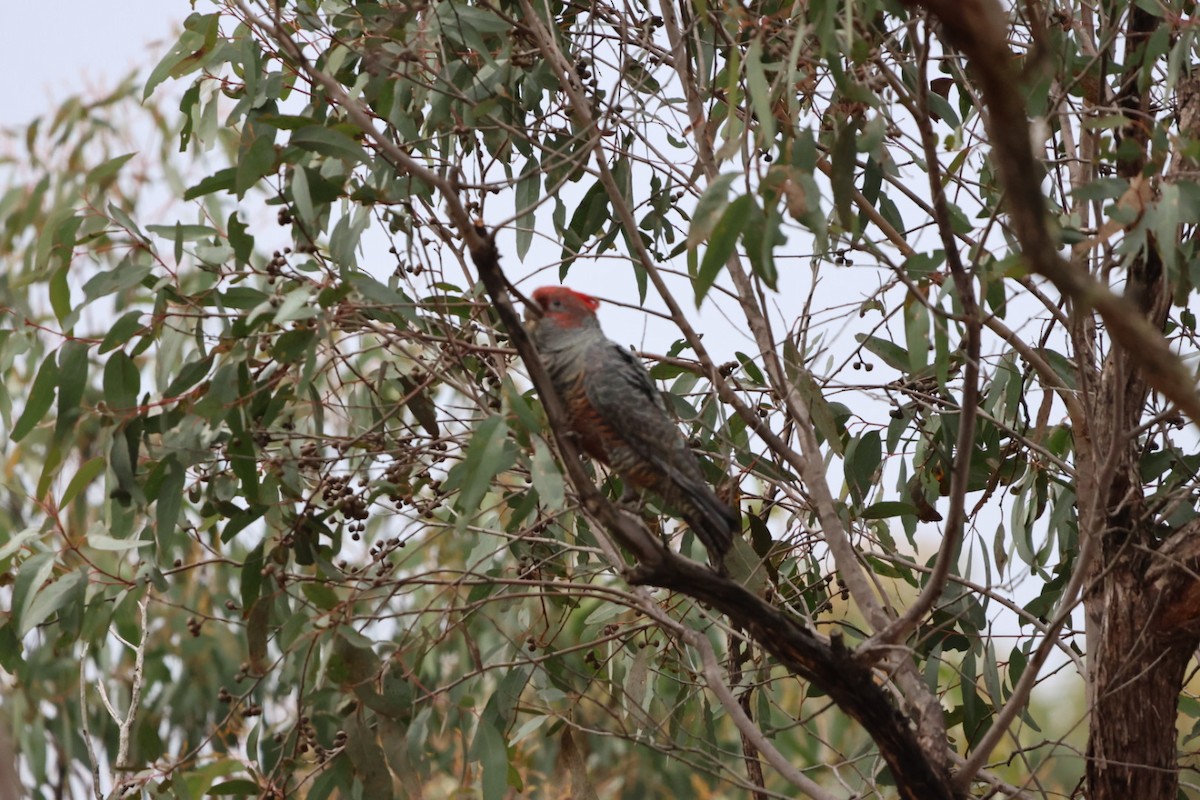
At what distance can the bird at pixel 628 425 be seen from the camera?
305cm

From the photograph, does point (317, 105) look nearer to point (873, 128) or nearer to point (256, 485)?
point (256, 485)

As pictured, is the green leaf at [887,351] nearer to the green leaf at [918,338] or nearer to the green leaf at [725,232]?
the green leaf at [918,338]

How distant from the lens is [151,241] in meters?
2.99

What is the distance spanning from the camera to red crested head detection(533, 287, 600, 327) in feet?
11.3

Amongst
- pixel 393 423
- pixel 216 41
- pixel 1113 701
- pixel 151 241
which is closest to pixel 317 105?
pixel 216 41

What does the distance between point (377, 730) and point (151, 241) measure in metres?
1.32

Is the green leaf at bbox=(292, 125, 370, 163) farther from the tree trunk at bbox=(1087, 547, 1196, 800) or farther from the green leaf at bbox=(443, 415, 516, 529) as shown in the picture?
the tree trunk at bbox=(1087, 547, 1196, 800)

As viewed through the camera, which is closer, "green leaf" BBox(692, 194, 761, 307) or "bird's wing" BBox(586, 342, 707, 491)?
"green leaf" BBox(692, 194, 761, 307)

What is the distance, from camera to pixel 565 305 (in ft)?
11.3

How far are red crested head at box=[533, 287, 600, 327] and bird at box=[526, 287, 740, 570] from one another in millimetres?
20

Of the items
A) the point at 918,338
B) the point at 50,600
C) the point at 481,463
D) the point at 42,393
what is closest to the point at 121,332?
the point at 42,393

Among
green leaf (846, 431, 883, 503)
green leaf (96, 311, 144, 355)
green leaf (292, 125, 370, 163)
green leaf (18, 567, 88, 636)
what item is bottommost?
green leaf (18, 567, 88, 636)

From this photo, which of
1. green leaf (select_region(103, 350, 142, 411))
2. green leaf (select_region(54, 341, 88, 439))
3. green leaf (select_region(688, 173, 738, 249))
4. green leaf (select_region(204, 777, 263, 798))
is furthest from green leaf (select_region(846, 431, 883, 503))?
green leaf (select_region(54, 341, 88, 439))

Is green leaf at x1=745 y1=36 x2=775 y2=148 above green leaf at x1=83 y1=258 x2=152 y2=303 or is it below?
above
